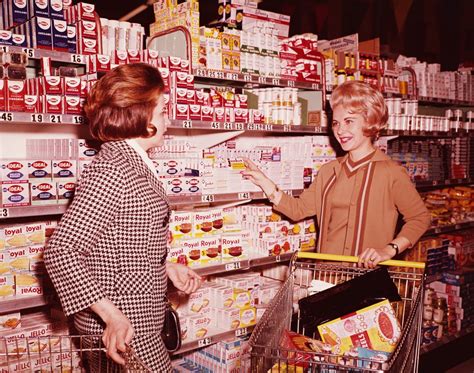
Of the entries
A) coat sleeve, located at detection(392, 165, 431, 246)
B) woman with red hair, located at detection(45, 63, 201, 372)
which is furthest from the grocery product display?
coat sleeve, located at detection(392, 165, 431, 246)

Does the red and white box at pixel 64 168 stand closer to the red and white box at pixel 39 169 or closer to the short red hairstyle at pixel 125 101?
the red and white box at pixel 39 169

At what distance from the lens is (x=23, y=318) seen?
2.77 metres

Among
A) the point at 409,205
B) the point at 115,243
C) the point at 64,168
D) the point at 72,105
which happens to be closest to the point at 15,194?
the point at 64,168

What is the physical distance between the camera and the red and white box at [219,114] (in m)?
3.10

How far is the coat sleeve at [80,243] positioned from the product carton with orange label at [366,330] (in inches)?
38.3

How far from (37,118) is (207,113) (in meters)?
1.05

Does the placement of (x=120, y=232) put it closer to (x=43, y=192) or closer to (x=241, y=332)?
(x=43, y=192)

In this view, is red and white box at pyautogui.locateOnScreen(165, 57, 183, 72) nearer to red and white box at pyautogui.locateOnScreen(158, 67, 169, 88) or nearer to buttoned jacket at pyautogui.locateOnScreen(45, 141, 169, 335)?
red and white box at pyautogui.locateOnScreen(158, 67, 169, 88)

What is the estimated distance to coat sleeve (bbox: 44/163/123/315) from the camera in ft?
5.57

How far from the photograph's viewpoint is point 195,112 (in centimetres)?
297

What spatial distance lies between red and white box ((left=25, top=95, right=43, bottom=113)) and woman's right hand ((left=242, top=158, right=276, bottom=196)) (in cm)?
139

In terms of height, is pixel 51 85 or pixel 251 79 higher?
pixel 251 79

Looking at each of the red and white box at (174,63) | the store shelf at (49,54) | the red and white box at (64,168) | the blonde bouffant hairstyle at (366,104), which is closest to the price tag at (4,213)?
the red and white box at (64,168)

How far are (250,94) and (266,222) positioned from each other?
39.0 inches
